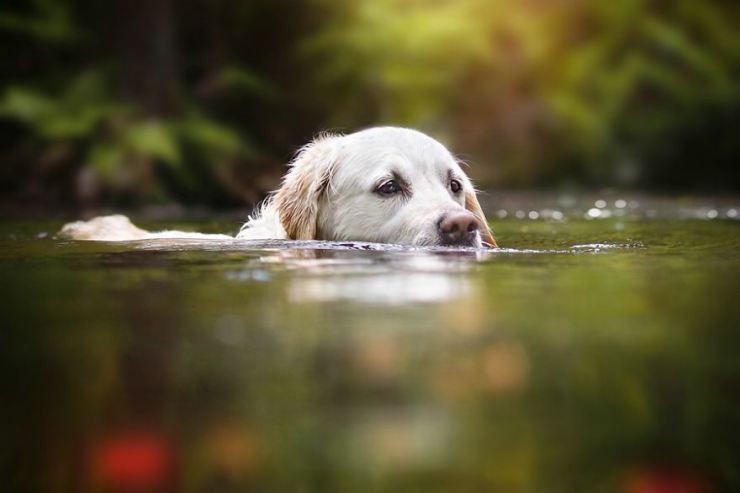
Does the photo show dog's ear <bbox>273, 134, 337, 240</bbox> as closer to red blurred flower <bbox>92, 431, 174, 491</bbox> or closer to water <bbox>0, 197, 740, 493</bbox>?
water <bbox>0, 197, 740, 493</bbox>

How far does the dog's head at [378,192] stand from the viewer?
5754mm

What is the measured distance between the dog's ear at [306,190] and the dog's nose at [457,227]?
0.97 metres

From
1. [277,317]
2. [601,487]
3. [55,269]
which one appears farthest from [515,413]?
[55,269]

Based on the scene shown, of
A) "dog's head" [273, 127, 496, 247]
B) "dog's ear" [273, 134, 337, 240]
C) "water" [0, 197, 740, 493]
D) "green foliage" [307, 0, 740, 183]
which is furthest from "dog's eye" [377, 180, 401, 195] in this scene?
"green foliage" [307, 0, 740, 183]

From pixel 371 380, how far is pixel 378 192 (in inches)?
140

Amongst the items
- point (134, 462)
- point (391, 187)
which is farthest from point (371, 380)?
point (391, 187)

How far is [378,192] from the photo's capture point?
5996 millimetres

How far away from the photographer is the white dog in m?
5.73

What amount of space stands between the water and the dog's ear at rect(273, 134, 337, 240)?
1.60m

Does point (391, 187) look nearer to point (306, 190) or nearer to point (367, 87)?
point (306, 190)

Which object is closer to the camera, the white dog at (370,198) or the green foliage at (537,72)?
the white dog at (370,198)

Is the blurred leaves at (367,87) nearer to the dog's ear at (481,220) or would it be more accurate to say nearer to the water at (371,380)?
the dog's ear at (481,220)

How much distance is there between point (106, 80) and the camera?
13.0 metres

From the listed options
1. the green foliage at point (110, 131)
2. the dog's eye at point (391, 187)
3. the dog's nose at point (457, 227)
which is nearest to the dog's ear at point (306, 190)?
the dog's eye at point (391, 187)
